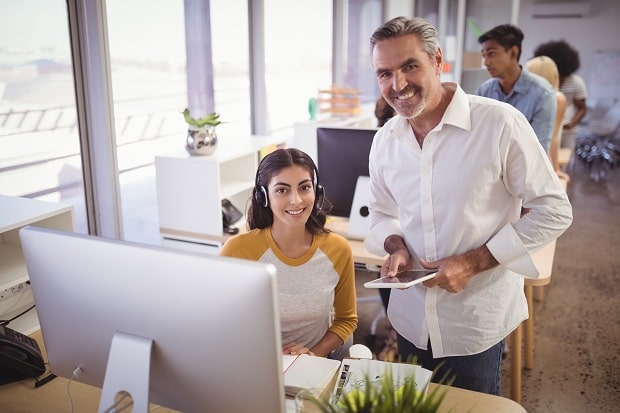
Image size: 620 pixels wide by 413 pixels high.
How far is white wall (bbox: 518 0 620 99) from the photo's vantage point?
8.87 meters

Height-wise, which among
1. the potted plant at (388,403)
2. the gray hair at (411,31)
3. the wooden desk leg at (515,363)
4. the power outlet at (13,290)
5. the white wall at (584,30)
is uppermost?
the white wall at (584,30)

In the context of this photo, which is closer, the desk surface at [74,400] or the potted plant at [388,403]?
the potted plant at [388,403]

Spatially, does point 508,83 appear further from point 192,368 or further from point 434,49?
point 192,368

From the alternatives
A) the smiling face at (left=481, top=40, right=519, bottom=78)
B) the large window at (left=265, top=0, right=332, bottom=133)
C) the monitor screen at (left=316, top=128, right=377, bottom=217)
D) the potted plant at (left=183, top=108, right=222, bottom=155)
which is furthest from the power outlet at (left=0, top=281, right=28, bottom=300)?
the large window at (left=265, top=0, right=332, bottom=133)

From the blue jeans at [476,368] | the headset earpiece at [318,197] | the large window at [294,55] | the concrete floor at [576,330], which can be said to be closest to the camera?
the blue jeans at [476,368]

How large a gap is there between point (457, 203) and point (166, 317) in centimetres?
84

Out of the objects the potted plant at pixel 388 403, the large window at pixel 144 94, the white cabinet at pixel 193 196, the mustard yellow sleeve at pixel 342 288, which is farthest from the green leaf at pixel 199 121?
the potted plant at pixel 388 403

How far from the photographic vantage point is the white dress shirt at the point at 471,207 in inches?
58.5

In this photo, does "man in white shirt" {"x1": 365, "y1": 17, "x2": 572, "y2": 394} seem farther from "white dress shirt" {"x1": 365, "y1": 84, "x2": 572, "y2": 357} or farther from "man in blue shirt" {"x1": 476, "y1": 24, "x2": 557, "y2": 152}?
"man in blue shirt" {"x1": 476, "y1": 24, "x2": 557, "y2": 152}

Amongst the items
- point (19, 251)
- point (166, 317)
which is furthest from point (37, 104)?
point (166, 317)

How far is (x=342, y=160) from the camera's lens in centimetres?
264

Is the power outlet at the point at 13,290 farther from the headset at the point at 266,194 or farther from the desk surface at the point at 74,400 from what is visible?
the headset at the point at 266,194

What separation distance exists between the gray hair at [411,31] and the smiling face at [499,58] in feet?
6.60

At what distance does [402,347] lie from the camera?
1.80 metres
